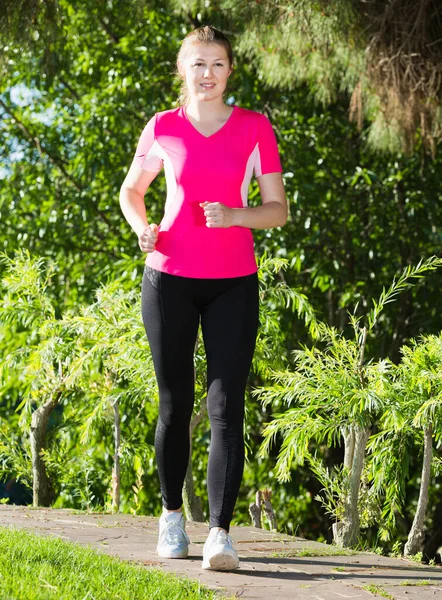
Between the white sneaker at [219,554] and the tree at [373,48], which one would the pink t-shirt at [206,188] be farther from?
the tree at [373,48]

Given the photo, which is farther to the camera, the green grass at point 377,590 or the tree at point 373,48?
the tree at point 373,48

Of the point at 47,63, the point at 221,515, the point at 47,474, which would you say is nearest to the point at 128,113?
the point at 47,63

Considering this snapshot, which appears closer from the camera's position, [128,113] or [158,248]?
[158,248]

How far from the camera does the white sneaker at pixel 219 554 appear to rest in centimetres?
231

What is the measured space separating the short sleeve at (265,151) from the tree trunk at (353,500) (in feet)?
3.35

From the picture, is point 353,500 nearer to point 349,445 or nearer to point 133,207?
point 349,445

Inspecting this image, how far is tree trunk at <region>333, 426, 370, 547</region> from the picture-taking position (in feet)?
9.96

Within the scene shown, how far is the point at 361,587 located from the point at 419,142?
378 cm

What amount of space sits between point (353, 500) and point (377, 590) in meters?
0.87

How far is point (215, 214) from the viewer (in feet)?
7.49

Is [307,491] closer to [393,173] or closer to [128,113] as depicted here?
[393,173]

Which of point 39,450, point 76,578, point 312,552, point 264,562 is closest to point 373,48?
point 39,450

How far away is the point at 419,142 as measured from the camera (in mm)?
5504

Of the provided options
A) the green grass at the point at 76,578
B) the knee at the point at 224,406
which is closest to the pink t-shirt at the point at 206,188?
the knee at the point at 224,406
